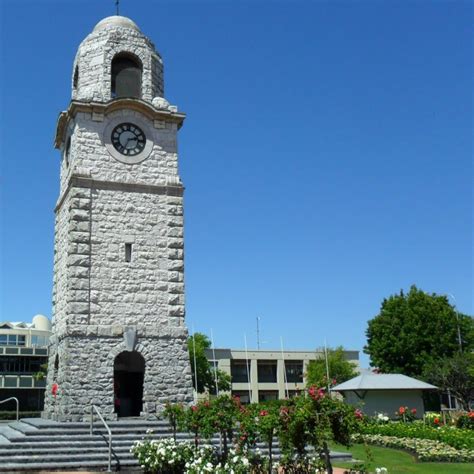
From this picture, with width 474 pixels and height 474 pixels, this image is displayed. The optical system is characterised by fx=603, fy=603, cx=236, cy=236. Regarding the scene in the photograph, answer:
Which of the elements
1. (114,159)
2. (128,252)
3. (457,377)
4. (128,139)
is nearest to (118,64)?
(128,139)

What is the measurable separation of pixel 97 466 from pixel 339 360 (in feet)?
173

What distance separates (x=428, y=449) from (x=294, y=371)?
56.8 meters

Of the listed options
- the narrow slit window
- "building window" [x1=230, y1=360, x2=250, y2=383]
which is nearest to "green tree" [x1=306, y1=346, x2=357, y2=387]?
"building window" [x1=230, y1=360, x2=250, y2=383]

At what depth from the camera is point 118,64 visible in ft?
80.9

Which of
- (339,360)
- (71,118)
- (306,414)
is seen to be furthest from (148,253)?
(339,360)

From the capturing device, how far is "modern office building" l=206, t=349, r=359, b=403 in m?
71.4

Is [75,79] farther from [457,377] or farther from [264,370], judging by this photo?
[264,370]

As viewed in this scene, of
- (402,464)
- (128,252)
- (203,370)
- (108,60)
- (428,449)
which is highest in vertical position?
(108,60)

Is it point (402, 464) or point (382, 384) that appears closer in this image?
point (402, 464)

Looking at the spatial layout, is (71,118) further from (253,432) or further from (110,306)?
(253,432)

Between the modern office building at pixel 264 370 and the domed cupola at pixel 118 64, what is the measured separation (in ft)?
164

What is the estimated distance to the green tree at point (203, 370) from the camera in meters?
55.2

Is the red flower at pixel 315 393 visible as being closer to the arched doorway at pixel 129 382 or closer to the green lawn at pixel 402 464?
the green lawn at pixel 402 464

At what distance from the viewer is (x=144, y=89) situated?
2405cm
